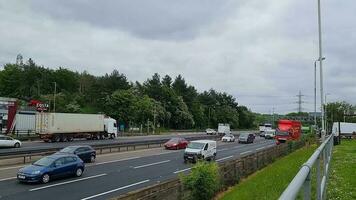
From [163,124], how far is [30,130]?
204 feet

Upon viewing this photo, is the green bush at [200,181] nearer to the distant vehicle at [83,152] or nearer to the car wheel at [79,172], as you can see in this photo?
the car wheel at [79,172]

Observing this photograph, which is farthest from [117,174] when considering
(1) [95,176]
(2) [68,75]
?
(2) [68,75]

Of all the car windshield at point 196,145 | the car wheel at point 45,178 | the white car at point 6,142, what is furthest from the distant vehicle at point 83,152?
the white car at point 6,142

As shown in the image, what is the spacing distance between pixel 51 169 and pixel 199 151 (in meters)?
15.6

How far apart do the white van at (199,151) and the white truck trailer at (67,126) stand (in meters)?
24.9

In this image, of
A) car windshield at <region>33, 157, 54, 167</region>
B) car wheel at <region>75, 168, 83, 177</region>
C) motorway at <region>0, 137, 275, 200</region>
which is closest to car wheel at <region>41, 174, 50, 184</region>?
motorway at <region>0, 137, 275, 200</region>

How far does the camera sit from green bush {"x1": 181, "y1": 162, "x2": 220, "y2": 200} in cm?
1678

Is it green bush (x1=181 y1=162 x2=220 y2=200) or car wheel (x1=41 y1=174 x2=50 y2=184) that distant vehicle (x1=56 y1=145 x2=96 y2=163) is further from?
green bush (x1=181 y1=162 x2=220 y2=200)

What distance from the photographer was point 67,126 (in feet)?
195

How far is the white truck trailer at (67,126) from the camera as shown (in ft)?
189

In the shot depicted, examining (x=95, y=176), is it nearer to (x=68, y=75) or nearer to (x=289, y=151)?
(x=289, y=151)

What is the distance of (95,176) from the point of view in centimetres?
2716

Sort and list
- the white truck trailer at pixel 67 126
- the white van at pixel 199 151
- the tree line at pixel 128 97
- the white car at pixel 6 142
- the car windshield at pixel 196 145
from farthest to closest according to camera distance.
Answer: the tree line at pixel 128 97, the white truck trailer at pixel 67 126, the white car at pixel 6 142, the car windshield at pixel 196 145, the white van at pixel 199 151

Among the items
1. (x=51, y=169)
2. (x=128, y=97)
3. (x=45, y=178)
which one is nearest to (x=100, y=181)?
(x=51, y=169)
